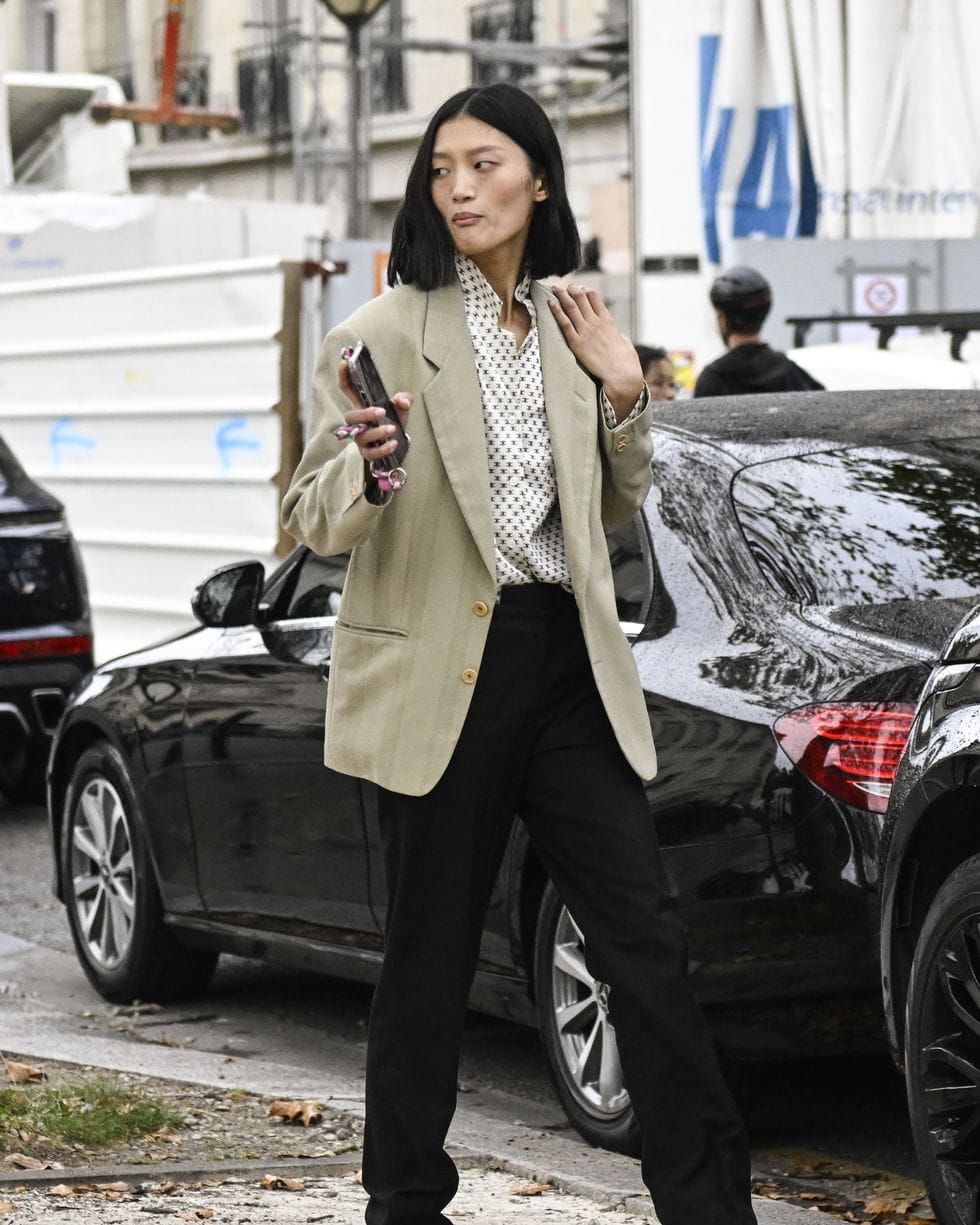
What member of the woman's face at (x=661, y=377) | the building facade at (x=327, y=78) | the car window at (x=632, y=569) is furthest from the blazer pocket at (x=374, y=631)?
the building facade at (x=327, y=78)

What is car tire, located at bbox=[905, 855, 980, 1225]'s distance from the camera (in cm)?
400

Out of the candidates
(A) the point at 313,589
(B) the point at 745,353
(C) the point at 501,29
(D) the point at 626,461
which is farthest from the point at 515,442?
(C) the point at 501,29

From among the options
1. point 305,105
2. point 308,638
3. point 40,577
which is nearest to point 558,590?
point 308,638

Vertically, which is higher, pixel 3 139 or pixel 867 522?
pixel 3 139

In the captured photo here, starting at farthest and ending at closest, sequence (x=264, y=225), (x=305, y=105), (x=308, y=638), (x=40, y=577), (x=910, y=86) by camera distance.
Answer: (x=305, y=105)
(x=264, y=225)
(x=910, y=86)
(x=40, y=577)
(x=308, y=638)

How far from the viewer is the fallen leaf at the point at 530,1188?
4.68 m

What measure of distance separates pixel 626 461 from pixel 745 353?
196 inches

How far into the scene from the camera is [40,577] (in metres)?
10.1

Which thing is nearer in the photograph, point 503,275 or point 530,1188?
point 503,275

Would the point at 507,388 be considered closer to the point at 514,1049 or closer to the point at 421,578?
the point at 421,578

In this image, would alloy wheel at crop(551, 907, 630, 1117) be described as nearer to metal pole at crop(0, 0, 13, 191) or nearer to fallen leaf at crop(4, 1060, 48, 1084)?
fallen leaf at crop(4, 1060, 48, 1084)

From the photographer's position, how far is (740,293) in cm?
904

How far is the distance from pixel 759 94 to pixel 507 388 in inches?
368

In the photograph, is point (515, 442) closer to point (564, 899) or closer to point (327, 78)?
point (564, 899)
